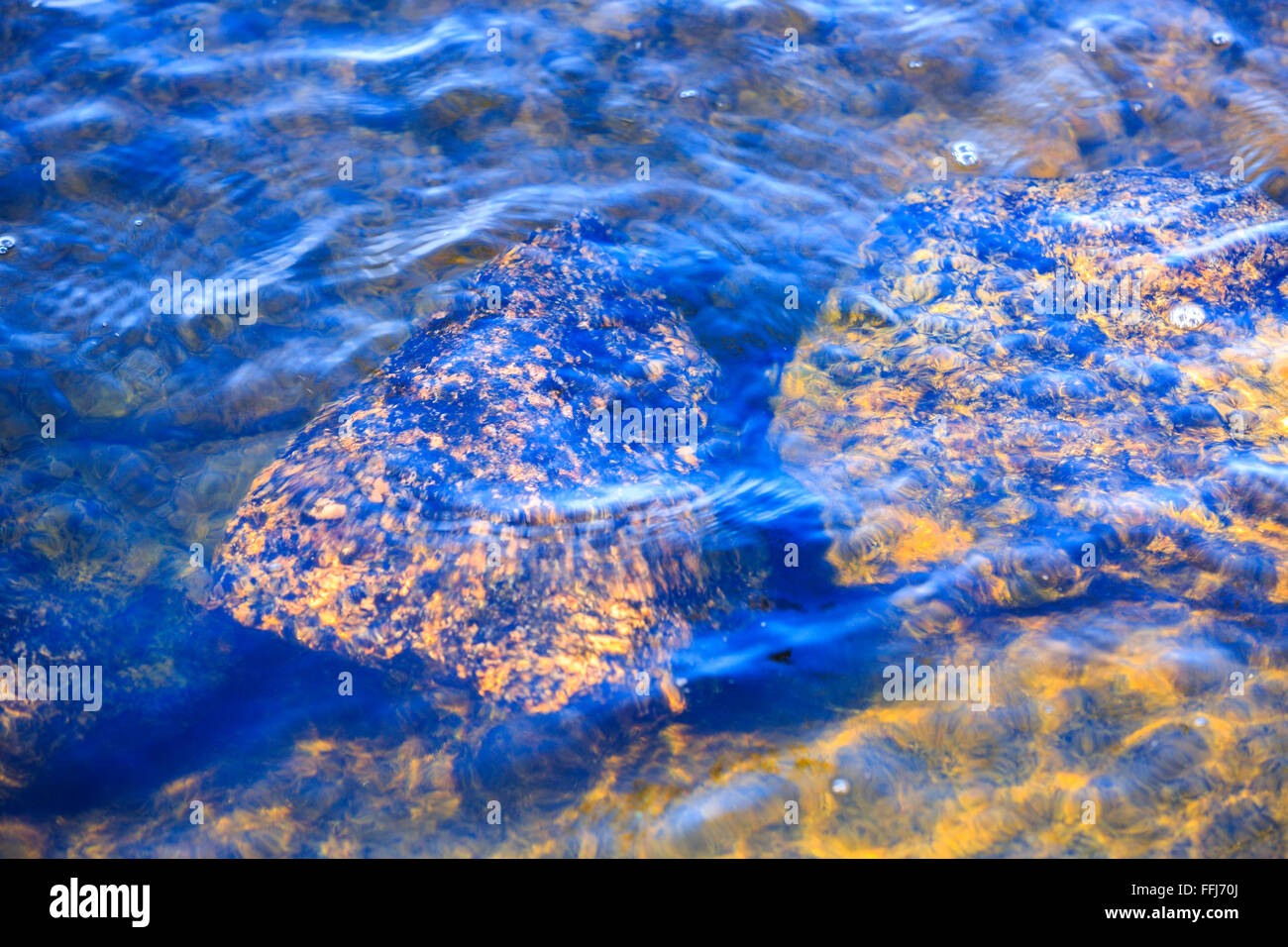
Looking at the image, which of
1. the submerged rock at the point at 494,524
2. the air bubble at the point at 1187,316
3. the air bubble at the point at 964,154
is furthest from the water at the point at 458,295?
the air bubble at the point at 1187,316

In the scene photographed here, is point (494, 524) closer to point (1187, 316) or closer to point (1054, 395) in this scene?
point (1054, 395)

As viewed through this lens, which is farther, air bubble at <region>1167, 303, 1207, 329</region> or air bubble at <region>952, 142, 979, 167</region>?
air bubble at <region>952, 142, 979, 167</region>

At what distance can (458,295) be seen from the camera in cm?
457

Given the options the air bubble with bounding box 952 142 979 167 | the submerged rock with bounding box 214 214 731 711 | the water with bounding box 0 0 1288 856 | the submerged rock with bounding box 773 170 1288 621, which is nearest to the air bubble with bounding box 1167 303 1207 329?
the submerged rock with bounding box 773 170 1288 621

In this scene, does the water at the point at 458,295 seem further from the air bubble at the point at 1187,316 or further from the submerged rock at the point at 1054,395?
the air bubble at the point at 1187,316

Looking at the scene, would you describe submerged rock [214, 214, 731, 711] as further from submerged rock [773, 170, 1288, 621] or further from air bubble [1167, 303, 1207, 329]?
air bubble [1167, 303, 1207, 329]

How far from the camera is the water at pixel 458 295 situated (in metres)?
2.92

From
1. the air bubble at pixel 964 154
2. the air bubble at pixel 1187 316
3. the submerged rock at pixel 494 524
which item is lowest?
the submerged rock at pixel 494 524

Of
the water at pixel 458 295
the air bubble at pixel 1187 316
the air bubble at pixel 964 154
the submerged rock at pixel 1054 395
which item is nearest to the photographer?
the water at pixel 458 295

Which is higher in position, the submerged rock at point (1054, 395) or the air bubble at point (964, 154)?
the air bubble at point (964, 154)

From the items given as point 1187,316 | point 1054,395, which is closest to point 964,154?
point 1187,316

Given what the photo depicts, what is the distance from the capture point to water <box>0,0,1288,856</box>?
9.59 feet

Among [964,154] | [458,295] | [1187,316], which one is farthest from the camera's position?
[964,154]
